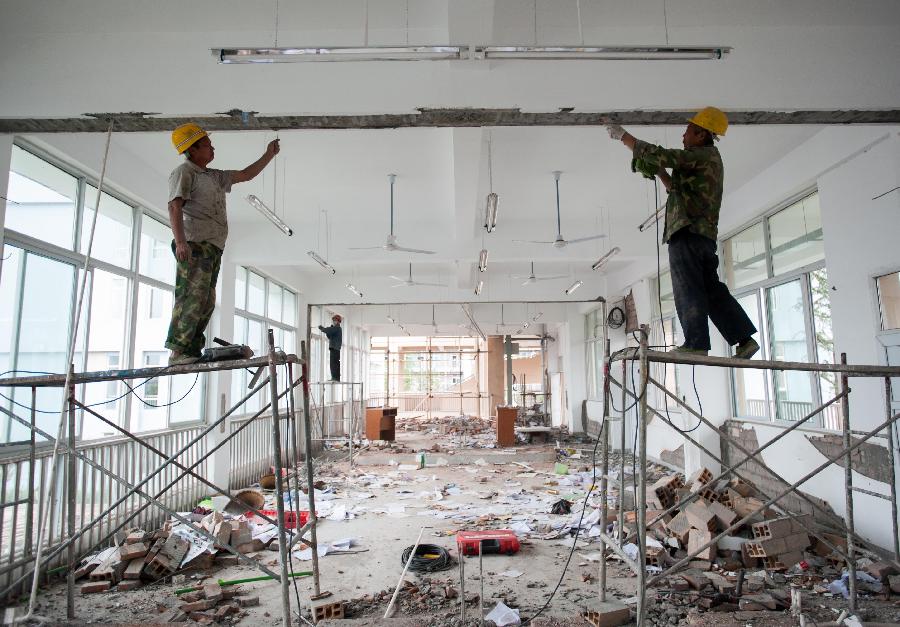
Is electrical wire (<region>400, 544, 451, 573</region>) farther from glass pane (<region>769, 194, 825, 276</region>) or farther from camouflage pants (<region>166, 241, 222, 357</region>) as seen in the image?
glass pane (<region>769, 194, 825, 276</region>)

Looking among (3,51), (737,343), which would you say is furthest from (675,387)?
(3,51)

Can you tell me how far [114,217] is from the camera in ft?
19.6

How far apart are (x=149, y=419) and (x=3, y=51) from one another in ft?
14.0

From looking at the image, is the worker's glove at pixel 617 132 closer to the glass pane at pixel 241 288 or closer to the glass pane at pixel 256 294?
the glass pane at pixel 241 288

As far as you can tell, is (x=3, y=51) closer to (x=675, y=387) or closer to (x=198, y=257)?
(x=198, y=257)

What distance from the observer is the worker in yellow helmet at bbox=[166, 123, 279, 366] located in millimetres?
3014

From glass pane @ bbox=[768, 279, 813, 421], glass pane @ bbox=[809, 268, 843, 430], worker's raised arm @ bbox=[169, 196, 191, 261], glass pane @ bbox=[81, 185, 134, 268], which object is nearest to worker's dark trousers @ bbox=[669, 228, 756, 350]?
worker's raised arm @ bbox=[169, 196, 191, 261]

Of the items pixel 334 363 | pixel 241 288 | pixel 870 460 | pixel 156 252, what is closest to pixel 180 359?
pixel 156 252

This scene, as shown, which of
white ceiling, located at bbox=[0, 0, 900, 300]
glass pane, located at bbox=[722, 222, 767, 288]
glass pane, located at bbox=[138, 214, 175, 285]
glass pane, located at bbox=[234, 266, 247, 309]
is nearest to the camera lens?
white ceiling, located at bbox=[0, 0, 900, 300]

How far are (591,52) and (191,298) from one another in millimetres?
2585

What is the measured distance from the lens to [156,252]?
684 cm

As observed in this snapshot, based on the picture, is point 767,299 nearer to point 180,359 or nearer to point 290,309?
point 180,359

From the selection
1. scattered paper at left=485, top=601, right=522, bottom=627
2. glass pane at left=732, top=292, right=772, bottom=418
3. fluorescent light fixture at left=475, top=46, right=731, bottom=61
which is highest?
fluorescent light fixture at left=475, top=46, right=731, bottom=61

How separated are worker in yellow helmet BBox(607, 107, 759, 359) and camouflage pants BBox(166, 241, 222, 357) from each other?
2484 millimetres
